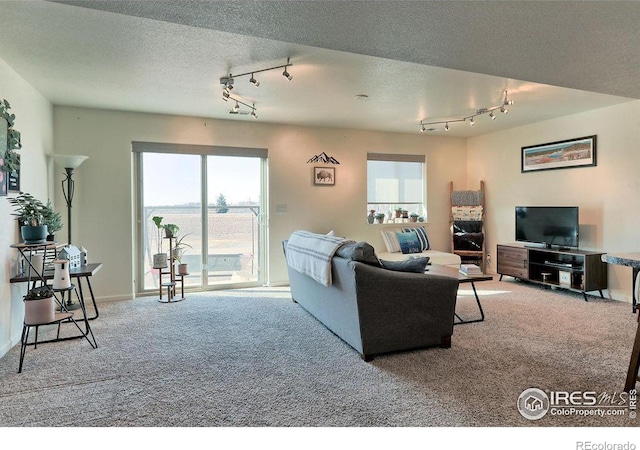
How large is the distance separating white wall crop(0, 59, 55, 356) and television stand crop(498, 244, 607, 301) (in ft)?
19.4

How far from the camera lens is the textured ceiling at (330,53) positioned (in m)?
2.00

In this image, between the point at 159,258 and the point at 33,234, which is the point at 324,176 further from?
the point at 33,234

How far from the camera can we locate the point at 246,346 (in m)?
3.22

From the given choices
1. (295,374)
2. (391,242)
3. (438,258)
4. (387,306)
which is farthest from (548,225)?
(295,374)

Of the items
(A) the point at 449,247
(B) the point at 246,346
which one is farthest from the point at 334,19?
(A) the point at 449,247

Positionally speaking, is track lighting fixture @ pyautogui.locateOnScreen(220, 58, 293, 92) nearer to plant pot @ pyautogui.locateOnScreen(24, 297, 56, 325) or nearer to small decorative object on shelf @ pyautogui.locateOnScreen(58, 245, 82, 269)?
small decorative object on shelf @ pyautogui.locateOnScreen(58, 245, 82, 269)

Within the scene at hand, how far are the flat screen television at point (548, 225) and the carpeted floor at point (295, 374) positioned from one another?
123 centimetres

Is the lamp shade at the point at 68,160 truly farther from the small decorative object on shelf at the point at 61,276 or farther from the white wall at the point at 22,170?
the small decorative object on shelf at the point at 61,276

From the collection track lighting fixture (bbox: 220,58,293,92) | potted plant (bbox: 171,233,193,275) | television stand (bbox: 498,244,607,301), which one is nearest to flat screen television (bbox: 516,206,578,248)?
television stand (bbox: 498,244,607,301)

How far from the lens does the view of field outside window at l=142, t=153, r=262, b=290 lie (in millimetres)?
5266

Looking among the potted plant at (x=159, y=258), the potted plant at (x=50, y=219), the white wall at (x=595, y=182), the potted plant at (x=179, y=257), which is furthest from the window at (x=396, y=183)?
the potted plant at (x=50, y=219)

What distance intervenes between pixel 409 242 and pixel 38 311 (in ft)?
15.7

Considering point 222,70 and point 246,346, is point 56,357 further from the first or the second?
point 222,70
